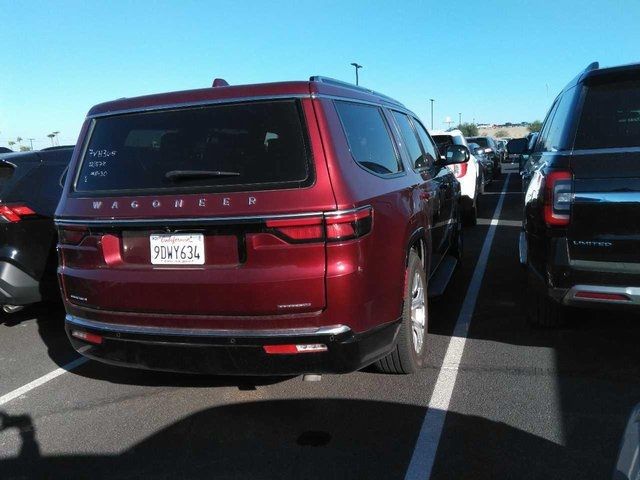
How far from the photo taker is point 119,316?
3.17 metres

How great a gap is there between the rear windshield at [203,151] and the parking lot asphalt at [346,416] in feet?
4.72

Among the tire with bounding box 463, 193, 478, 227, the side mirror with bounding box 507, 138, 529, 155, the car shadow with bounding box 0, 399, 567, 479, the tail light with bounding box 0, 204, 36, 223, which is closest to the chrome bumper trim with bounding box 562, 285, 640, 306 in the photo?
the car shadow with bounding box 0, 399, 567, 479

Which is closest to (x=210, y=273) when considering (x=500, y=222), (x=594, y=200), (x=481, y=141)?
(x=594, y=200)

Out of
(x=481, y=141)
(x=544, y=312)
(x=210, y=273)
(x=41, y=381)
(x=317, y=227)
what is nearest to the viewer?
(x=317, y=227)

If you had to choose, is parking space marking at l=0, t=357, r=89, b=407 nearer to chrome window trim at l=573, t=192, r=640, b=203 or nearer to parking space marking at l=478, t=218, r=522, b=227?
chrome window trim at l=573, t=192, r=640, b=203

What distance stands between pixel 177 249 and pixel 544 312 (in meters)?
3.01

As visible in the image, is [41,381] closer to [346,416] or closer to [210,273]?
[210,273]

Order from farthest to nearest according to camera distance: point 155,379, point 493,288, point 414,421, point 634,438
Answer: point 493,288 → point 155,379 → point 414,421 → point 634,438

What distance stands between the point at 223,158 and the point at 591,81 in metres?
Answer: 2.61

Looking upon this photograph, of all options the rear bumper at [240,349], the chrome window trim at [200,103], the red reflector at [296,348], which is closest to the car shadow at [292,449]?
the rear bumper at [240,349]

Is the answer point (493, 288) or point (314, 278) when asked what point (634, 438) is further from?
point (493, 288)

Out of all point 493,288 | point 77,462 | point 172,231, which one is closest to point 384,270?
point 172,231

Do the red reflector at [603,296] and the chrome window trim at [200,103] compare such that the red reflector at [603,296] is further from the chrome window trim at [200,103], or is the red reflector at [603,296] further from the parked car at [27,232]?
the parked car at [27,232]

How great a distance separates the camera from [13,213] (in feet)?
15.8
